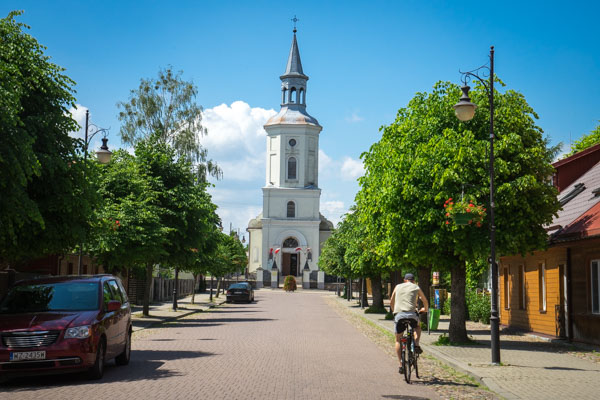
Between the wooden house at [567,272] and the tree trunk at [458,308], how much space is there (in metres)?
2.64

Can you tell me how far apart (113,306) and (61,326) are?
4.73ft

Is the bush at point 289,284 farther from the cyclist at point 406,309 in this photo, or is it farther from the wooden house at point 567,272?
the cyclist at point 406,309

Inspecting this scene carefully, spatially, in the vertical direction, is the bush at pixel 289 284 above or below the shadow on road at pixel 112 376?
above

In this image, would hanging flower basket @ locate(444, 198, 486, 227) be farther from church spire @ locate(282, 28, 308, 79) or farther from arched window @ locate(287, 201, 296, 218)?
church spire @ locate(282, 28, 308, 79)

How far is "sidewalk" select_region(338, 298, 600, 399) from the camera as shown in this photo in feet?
36.1

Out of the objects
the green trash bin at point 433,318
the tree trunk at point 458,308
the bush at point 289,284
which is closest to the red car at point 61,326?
the tree trunk at point 458,308

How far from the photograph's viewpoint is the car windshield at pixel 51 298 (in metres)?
12.3

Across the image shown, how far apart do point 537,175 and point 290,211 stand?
81034 mm

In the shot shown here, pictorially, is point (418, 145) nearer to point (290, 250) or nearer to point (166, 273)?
point (166, 273)

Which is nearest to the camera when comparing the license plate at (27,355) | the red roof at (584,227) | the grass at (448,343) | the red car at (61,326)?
the license plate at (27,355)

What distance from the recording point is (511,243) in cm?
1762

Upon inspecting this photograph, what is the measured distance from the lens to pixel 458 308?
19.5 metres

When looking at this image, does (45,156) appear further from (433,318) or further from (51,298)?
(433,318)

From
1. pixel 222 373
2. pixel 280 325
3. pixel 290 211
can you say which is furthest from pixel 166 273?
pixel 222 373
